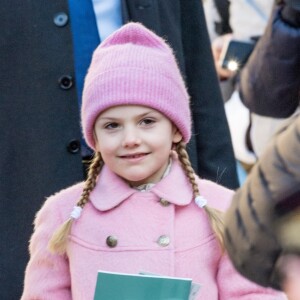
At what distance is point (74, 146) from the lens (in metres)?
3.23

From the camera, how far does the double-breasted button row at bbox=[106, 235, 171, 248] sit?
2.61m

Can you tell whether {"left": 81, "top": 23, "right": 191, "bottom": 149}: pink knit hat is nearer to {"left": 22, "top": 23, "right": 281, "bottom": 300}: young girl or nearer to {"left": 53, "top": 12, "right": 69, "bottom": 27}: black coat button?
{"left": 22, "top": 23, "right": 281, "bottom": 300}: young girl

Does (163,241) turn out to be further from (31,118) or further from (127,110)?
(31,118)

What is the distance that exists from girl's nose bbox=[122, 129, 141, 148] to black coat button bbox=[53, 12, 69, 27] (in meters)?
0.68

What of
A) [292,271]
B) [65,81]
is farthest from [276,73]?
[292,271]

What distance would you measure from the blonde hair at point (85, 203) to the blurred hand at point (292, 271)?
1.14 m

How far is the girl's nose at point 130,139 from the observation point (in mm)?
2611

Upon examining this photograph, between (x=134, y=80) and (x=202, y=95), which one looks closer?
(x=134, y=80)

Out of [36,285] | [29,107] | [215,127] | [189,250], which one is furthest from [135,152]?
[215,127]

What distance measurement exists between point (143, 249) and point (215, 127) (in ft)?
3.29

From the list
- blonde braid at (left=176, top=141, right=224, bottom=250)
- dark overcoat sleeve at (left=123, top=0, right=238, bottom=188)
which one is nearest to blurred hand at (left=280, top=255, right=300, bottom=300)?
blonde braid at (left=176, top=141, right=224, bottom=250)

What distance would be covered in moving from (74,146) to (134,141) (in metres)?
0.65

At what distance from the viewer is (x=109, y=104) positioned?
2.67 metres

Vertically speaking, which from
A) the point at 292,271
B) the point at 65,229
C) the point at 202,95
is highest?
the point at 292,271
